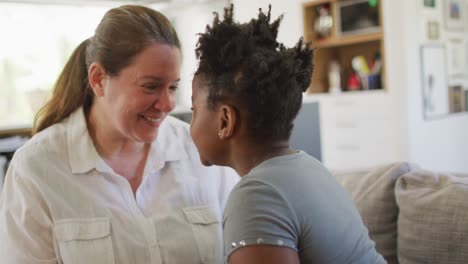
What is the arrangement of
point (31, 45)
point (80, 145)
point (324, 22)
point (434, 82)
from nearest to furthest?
point (80, 145)
point (31, 45)
point (434, 82)
point (324, 22)

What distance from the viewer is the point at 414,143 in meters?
4.01

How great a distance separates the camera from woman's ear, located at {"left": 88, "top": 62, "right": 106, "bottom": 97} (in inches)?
53.6

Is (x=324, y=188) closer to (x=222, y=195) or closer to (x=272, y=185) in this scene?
(x=272, y=185)

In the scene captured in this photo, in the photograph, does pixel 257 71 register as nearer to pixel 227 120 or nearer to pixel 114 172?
pixel 227 120

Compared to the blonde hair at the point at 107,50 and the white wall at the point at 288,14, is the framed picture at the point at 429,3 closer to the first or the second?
the white wall at the point at 288,14

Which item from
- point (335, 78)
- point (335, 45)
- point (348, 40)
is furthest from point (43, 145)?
point (335, 45)

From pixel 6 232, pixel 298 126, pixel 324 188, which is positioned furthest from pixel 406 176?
pixel 6 232

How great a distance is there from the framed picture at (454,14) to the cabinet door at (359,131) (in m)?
0.87

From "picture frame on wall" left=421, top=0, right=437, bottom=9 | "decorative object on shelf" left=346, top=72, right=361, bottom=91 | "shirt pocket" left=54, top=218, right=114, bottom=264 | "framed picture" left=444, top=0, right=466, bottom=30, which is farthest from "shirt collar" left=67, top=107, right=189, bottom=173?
"framed picture" left=444, top=0, right=466, bottom=30

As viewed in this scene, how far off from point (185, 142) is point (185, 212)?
0.22 meters

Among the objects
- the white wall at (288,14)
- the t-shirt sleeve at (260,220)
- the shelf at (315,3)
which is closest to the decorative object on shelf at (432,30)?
the shelf at (315,3)

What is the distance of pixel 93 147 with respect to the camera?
1383 mm

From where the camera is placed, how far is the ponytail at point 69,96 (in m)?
1.45

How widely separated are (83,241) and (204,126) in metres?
0.48
